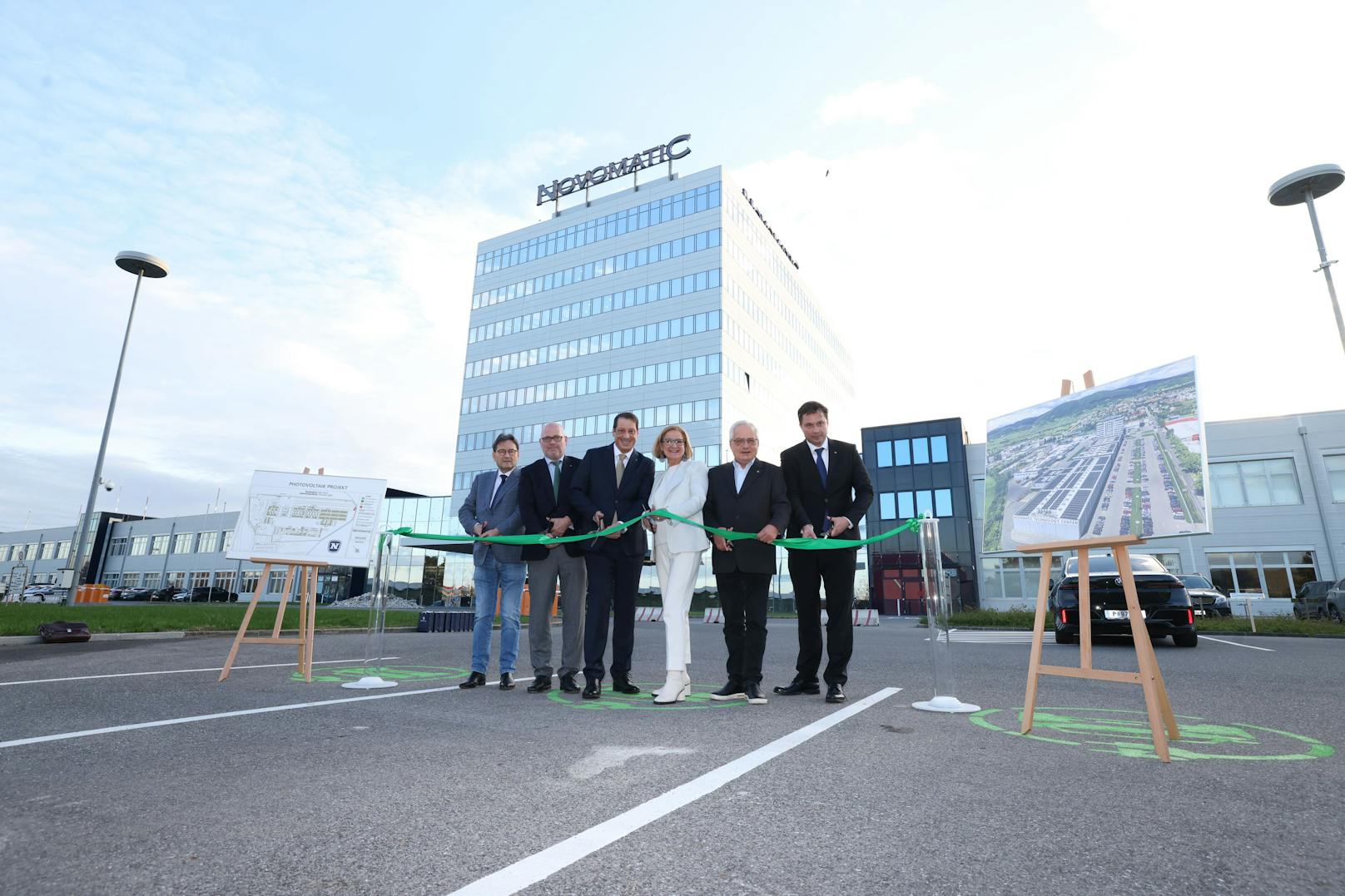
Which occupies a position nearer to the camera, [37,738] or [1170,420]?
[37,738]

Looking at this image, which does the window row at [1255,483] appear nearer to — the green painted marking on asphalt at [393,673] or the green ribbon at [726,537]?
the green ribbon at [726,537]

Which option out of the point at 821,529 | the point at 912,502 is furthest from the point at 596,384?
the point at 821,529

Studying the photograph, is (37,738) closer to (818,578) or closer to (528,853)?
(528,853)

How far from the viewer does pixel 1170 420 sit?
4.27 metres

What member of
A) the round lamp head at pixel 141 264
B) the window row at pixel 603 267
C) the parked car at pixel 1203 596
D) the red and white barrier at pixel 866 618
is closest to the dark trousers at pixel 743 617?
the parked car at pixel 1203 596

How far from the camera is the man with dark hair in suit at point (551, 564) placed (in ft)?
19.7

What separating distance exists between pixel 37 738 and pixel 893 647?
10.6 metres

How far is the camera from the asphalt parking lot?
6.32 feet

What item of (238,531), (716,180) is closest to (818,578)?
(238,531)

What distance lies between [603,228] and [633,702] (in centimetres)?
5910

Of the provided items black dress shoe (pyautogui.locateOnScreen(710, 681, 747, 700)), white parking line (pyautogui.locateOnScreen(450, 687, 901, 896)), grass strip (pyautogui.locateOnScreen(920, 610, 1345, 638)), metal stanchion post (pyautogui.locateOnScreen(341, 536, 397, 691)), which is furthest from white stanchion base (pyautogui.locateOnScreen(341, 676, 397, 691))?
grass strip (pyautogui.locateOnScreen(920, 610, 1345, 638))

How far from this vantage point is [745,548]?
562 centimetres

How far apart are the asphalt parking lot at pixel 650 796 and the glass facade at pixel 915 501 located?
39.3 meters

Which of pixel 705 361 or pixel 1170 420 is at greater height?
pixel 705 361
